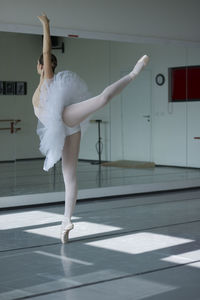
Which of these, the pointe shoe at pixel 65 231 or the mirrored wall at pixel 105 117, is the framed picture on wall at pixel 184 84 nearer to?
the mirrored wall at pixel 105 117

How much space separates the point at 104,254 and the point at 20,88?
3574 mm

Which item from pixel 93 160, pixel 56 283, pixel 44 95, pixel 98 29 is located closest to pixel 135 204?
pixel 93 160

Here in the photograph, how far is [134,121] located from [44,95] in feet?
15.8

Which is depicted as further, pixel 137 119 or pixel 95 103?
pixel 137 119

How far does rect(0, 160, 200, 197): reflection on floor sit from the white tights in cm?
238

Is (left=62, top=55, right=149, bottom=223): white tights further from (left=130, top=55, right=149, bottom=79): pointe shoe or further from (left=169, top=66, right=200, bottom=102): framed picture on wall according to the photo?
(left=169, top=66, right=200, bottom=102): framed picture on wall

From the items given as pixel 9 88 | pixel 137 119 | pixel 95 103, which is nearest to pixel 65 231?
pixel 95 103

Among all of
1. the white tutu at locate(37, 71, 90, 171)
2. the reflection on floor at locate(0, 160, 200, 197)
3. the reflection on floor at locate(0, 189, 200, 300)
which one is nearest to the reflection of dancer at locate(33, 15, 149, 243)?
the white tutu at locate(37, 71, 90, 171)

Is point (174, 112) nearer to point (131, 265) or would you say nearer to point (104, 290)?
point (131, 265)

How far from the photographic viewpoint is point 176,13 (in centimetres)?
868

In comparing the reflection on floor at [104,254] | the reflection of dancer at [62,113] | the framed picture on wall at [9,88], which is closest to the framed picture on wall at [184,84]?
the reflection on floor at [104,254]

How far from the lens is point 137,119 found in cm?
956

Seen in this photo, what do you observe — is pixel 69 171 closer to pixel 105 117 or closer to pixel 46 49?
pixel 46 49

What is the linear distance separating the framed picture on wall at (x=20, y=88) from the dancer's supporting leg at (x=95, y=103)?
115 inches
